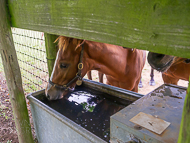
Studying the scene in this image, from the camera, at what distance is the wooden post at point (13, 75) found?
4.27ft

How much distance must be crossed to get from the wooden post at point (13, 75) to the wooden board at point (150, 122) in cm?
125

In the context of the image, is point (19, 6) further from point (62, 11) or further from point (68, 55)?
point (68, 55)

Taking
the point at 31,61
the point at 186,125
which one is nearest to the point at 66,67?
the point at 186,125

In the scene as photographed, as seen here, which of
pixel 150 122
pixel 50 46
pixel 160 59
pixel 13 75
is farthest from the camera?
pixel 50 46

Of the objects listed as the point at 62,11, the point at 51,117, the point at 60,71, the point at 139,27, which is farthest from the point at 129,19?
the point at 60,71

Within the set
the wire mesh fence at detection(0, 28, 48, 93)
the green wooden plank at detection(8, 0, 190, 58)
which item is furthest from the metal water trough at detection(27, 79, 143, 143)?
the wire mesh fence at detection(0, 28, 48, 93)

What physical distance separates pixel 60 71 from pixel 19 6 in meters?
0.76

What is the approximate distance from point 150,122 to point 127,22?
44 centimetres

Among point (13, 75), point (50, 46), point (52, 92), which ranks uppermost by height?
point (50, 46)

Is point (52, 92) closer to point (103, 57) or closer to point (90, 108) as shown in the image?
point (90, 108)

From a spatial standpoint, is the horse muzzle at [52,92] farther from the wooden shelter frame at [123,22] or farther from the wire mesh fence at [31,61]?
the wire mesh fence at [31,61]

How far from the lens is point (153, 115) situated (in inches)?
28.5

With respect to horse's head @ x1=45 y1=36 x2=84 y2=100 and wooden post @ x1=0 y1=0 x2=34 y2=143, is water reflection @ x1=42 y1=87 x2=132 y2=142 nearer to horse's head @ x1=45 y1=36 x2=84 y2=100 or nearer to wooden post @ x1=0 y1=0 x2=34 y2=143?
horse's head @ x1=45 y1=36 x2=84 y2=100

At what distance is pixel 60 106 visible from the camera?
5.41 feet
